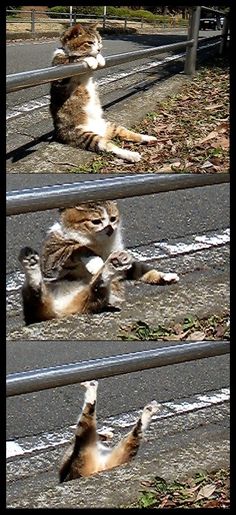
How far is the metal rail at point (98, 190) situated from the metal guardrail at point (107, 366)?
301 mm

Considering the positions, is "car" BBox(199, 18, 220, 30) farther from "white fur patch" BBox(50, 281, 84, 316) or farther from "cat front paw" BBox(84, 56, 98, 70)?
"white fur patch" BBox(50, 281, 84, 316)

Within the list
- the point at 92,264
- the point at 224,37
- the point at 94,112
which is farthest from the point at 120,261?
the point at 224,37

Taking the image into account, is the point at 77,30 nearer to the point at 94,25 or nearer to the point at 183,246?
the point at 94,25

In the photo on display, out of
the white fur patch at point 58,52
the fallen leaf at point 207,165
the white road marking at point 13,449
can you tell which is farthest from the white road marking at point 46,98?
the white road marking at point 13,449

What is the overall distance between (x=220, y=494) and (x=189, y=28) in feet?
3.21

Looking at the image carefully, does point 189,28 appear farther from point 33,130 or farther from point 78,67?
point 33,130

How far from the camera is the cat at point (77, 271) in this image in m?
1.67

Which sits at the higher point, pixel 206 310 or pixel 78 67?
pixel 78 67

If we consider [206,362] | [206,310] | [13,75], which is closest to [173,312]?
[206,310]

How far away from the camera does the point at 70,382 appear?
1501mm

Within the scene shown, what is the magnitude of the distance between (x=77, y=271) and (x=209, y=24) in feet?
2.01

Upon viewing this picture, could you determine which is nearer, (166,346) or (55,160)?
(55,160)

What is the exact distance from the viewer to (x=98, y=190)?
1.41m

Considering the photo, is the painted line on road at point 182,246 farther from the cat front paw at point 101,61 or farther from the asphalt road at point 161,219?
the cat front paw at point 101,61
